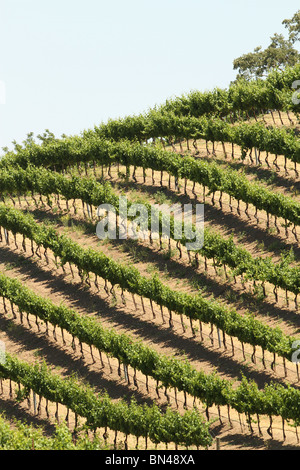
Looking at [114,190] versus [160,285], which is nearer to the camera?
[160,285]

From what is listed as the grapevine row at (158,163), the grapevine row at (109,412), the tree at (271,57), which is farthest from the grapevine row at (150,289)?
the tree at (271,57)

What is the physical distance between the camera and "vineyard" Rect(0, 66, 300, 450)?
39.3 meters

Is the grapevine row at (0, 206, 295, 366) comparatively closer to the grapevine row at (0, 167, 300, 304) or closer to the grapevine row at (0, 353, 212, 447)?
the grapevine row at (0, 167, 300, 304)

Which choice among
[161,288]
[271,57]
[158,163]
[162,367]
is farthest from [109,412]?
[271,57]

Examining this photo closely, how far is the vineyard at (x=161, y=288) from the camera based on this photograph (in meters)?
39.3

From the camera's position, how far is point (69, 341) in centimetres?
4791

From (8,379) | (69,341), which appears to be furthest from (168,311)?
(8,379)

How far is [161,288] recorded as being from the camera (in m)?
46.4

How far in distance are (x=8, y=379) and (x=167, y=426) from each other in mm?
12831

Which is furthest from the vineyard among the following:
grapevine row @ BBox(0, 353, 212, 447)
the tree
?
the tree

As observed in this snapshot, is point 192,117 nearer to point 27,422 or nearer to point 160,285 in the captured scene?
point 160,285

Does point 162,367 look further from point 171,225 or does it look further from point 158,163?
point 158,163
